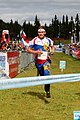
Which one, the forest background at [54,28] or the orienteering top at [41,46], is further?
the forest background at [54,28]

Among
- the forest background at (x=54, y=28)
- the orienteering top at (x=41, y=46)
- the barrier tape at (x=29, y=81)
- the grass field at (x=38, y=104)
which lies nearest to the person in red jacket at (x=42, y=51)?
the orienteering top at (x=41, y=46)

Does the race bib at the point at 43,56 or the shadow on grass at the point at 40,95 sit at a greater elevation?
the race bib at the point at 43,56

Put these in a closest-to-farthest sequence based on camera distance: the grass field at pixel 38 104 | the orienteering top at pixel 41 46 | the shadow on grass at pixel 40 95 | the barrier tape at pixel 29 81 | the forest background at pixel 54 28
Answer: the barrier tape at pixel 29 81
the grass field at pixel 38 104
the shadow on grass at pixel 40 95
the orienteering top at pixel 41 46
the forest background at pixel 54 28

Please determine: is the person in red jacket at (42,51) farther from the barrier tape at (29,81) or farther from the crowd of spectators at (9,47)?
the crowd of spectators at (9,47)

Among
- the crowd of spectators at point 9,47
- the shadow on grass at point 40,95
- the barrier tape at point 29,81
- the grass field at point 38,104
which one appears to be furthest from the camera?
the crowd of spectators at point 9,47

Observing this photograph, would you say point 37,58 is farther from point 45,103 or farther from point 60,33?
point 60,33

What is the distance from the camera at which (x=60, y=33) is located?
16262cm

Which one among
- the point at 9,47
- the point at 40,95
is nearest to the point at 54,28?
the point at 9,47

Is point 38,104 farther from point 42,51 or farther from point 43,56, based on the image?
point 42,51

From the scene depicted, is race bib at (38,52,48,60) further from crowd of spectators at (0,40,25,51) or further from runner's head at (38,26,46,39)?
crowd of spectators at (0,40,25,51)

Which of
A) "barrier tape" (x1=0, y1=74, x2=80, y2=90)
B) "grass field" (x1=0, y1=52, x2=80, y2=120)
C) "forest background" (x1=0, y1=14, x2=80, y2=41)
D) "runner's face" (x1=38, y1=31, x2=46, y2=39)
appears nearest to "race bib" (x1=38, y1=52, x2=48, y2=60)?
"runner's face" (x1=38, y1=31, x2=46, y2=39)

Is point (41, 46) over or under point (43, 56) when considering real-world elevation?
over

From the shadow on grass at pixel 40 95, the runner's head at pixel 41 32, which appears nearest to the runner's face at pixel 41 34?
the runner's head at pixel 41 32

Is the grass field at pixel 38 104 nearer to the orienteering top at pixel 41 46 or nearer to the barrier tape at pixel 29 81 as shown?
the barrier tape at pixel 29 81
